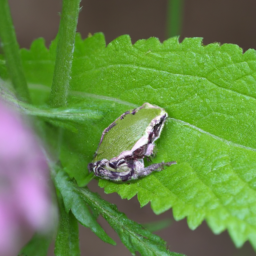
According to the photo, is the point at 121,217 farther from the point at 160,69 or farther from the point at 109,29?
the point at 109,29

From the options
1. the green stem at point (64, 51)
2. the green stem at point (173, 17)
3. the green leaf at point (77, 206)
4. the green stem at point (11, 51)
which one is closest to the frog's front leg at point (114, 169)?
the green leaf at point (77, 206)

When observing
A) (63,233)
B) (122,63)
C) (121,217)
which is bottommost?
(63,233)

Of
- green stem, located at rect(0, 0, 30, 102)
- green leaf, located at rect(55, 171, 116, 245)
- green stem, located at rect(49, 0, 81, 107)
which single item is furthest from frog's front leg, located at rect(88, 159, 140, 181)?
green stem, located at rect(0, 0, 30, 102)

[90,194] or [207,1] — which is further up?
[207,1]

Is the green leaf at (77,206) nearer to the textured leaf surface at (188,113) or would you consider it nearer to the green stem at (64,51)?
the textured leaf surface at (188,113)

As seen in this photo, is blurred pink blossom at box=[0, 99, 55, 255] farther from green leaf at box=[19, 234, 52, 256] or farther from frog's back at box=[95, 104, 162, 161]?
frog's back at box=[95, 104, 162, 161]

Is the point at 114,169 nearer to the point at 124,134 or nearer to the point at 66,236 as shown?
the point at 124,134

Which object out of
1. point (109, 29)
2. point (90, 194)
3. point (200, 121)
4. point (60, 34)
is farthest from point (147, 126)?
point (109, 29)
